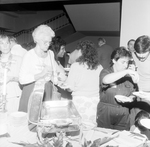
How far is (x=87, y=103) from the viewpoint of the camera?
1998mm

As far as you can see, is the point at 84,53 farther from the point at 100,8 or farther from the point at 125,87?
the point at 100,8

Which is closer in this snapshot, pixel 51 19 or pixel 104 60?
pixel 104 60

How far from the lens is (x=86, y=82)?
6.44 ft

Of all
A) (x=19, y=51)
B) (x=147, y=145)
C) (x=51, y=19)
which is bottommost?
(x=147, y=145)

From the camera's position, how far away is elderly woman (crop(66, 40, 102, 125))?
1.97 m

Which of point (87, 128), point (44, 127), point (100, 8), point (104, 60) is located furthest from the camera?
point (100, 8)

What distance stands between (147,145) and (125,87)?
826mm

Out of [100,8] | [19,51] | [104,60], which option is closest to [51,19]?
[100,8]

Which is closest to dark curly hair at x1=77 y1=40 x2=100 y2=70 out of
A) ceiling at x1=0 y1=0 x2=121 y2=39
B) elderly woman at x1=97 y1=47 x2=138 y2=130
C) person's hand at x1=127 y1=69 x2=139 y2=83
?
elderly woman at x1=97 y1=47 x2=138 y2=130

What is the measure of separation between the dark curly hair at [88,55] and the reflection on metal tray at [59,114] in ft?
2.04

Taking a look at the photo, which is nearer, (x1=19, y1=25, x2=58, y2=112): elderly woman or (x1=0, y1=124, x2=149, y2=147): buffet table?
(x1=0, y1=124, x2=149, y2=147): buffet table

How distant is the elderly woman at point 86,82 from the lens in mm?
1970

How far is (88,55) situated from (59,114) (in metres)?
0.85

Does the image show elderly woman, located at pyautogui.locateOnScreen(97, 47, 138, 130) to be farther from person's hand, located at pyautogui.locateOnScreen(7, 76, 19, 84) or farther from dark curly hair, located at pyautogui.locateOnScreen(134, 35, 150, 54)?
person's hand, located at pyautogui.locateOnScreen(7, 76, 19, 84)
